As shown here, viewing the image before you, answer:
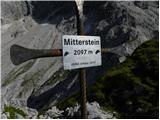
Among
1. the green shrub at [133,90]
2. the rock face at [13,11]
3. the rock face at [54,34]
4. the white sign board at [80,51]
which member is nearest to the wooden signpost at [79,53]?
the white sign board at [80,51]

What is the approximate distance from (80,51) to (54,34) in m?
151

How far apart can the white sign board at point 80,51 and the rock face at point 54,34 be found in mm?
77380

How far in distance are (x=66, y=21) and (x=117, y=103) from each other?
120532 millimetres

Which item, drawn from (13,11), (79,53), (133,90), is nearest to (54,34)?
(13,11)

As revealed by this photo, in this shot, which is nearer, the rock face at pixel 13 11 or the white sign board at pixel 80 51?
the white sign board at pixel 80 51

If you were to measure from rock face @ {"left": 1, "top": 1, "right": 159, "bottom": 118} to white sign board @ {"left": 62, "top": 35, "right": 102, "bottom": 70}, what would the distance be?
254 feet

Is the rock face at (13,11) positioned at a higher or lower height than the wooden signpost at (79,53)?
higher

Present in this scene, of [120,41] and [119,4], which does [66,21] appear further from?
[120,41]

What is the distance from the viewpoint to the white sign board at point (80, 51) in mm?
7707

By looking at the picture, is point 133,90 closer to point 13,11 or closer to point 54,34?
point 54,34

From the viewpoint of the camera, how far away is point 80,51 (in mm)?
8008

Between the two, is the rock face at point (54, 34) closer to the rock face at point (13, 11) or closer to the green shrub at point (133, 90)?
the rock face at point (13, 11)

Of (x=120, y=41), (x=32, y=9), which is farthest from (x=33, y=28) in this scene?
(x=120, y=41)

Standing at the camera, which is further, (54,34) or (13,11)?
(13,11)
